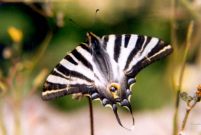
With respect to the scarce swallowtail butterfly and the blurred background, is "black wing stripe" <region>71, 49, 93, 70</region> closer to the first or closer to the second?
the scarce swallowtail butterfly

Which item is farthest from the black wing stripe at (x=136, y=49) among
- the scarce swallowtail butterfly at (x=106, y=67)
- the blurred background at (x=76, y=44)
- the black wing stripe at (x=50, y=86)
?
the blurred background at (x=76, y=44)

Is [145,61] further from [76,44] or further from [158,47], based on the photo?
[76,44]

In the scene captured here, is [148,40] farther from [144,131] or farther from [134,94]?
[134,94]

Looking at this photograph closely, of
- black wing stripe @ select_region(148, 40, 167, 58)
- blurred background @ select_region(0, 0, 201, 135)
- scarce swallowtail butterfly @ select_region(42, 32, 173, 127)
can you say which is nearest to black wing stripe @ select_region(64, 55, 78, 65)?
scarce swallowtail butterfly @ select_region(42, 32, 173, 127)

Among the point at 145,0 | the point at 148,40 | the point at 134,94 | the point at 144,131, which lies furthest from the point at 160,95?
the point at 148,40

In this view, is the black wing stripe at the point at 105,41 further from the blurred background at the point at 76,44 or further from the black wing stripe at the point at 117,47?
the blurred background at the point at 76,44

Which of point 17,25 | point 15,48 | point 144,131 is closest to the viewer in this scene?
point 15,48

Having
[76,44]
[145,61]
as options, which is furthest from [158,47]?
[76,44]
